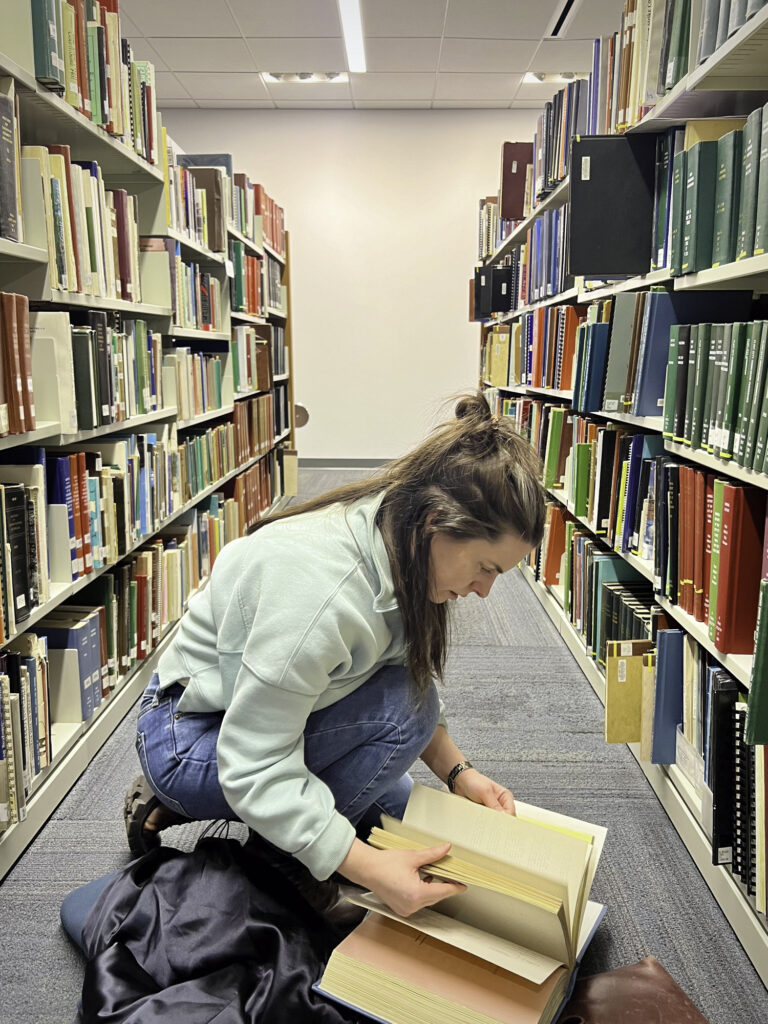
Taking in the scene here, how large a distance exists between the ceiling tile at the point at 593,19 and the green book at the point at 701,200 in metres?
3.52

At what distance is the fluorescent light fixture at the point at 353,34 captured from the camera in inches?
182

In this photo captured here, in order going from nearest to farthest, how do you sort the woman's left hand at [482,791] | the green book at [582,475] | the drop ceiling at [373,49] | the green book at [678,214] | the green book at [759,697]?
the green book at [759,697] < the woman's left hand at [482,791] < the green book at [678,214] < the green book at [582,475] < the drop ceiling at [373,49]

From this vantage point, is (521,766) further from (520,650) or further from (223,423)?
(223,423)

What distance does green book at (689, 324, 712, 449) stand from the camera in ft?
5.34

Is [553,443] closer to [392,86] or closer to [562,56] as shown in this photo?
[562,56]

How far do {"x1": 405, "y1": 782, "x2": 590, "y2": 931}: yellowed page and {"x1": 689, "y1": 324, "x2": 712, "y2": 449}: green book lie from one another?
0.89 m

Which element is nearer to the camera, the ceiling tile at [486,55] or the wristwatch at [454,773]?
the wristwatch at [454,773]

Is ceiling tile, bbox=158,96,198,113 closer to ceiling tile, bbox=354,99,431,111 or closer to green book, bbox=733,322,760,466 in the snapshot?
ceiling tile, bbox=354,99,431,111

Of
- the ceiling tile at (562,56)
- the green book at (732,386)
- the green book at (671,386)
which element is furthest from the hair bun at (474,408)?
the ceiling tile at (562,56)

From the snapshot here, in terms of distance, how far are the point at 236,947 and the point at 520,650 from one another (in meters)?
1.88

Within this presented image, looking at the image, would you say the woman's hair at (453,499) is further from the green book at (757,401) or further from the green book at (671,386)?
the green book at (671,386)

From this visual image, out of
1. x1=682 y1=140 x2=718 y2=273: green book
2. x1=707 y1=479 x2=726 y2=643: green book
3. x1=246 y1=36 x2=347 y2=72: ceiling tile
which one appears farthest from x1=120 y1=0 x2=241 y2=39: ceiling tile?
x1=707 y1=479 x2=726 y2=643: green book

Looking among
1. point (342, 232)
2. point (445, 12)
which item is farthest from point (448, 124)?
point (445, 12)

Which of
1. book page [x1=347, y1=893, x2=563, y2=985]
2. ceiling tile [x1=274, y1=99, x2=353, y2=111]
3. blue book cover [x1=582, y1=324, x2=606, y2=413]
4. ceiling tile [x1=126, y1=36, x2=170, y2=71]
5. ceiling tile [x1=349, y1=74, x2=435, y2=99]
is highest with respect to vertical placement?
ceiling tile [x1=274, y1=99, x2=353, y2=111]
